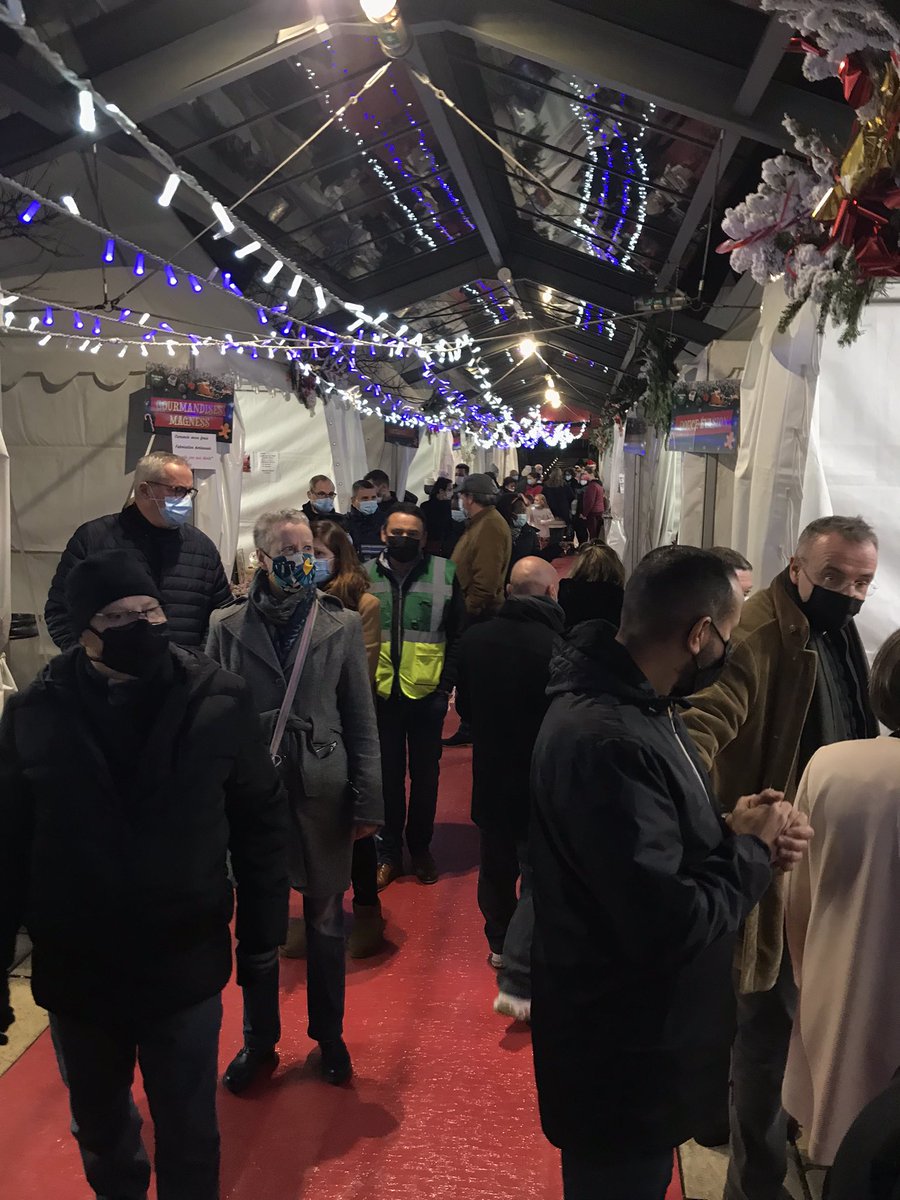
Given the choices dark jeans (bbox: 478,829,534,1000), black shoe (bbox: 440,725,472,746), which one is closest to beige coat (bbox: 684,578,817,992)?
dark jeans (bbox: 478,829,534,1000)

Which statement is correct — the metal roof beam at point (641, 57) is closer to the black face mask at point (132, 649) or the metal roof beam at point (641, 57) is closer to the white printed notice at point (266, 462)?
the black face mask at point (132, 649)

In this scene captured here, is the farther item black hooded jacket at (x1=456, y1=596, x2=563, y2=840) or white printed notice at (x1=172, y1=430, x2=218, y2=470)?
white printed notice at (x1=172, y1=430, x2=218, y2=470)

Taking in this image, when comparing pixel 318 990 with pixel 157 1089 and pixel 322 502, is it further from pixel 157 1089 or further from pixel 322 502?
pixel 322 502

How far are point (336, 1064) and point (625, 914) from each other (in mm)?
1923

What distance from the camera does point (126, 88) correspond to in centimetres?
435

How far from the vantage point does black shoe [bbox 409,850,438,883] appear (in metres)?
4.59

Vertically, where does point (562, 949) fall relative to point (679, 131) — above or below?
below

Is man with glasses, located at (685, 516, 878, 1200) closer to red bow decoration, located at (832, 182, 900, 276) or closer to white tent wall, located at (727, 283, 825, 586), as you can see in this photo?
red bow decoration, located at (832, 182, 900, 276)

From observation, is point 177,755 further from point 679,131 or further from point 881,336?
point 679,131

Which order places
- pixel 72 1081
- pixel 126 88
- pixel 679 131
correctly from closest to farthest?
pixel 72 1081 < pixel 126 88 < pixel 679 131

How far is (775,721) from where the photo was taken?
243 centimetres

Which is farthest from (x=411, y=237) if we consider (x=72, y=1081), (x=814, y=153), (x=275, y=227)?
(x=72, y=1081)

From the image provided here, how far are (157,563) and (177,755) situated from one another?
7.00ft

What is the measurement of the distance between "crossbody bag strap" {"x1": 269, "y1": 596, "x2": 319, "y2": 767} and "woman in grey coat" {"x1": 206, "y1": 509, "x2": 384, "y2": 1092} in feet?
0.04
